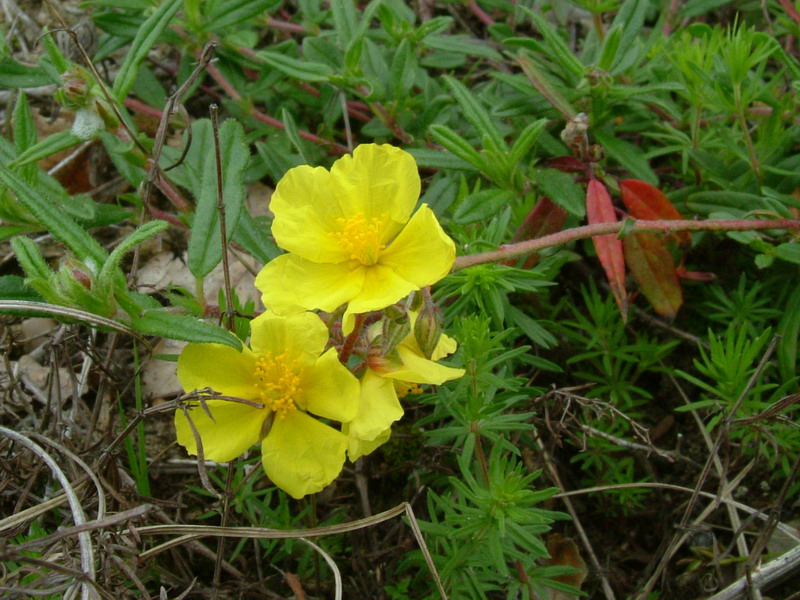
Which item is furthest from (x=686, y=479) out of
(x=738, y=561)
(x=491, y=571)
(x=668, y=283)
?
Answer: (x=491, y=571)

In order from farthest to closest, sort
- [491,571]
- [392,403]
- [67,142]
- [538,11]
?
[538,11]
[67,142]
[491,571]
[392,403]

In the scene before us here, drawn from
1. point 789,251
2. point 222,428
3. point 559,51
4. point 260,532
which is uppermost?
point 559,51

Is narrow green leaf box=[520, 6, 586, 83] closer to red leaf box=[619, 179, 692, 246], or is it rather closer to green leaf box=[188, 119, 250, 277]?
red leaf box=[619, 179, 692, 246]

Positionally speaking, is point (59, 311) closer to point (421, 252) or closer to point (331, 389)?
point (331, 389)

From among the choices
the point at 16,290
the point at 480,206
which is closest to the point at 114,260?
the point at 16,290

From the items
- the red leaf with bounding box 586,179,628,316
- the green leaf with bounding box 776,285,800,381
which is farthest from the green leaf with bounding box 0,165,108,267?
the green leaf with bounding box 776,285,800,381

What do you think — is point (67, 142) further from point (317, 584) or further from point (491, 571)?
point (491, 571)
